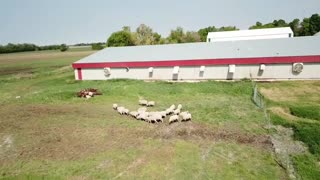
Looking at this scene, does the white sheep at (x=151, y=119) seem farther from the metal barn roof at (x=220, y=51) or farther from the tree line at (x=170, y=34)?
the tree line at (x=170, y=34)

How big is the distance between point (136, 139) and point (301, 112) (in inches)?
432

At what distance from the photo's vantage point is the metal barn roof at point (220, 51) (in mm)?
29375

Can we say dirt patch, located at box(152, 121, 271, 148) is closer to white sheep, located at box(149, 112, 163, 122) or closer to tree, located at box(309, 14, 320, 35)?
white sheep, located at box(149, 112, 163, 122)

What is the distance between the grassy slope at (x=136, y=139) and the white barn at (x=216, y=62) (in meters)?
4.50

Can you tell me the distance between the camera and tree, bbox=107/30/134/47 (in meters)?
63.5

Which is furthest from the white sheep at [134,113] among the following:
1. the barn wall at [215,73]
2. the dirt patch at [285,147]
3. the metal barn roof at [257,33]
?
the metal barn roof at [257,33]

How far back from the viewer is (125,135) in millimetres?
16391

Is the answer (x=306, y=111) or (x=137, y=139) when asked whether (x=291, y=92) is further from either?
(x=137, y=139)

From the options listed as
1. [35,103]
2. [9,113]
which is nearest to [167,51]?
[35,103]

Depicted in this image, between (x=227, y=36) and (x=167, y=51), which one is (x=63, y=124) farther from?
(x=227, y=36)

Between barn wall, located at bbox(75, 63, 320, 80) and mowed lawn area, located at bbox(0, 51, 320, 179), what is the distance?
214 cm

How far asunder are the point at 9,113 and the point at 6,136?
578 cm

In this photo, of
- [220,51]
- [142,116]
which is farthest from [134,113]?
[220,51]

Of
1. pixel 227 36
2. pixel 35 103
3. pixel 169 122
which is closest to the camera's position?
pixel 169 122
